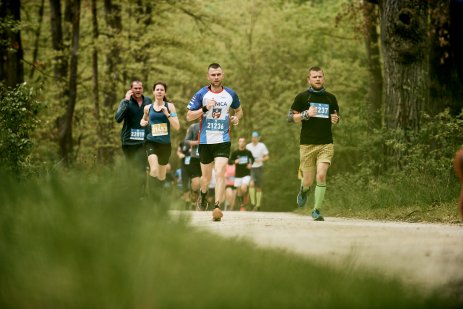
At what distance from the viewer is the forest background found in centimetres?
1380

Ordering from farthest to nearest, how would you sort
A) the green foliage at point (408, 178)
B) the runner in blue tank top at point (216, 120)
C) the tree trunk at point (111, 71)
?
the tree trunk at point (111, 71) → the green foliage at point (408, 178) → the runner in blue tank top at point (216, 120)

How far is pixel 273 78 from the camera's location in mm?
42812

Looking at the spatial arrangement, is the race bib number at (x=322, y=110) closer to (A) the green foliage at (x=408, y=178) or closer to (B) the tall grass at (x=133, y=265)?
(A) the green foliage at (x=408, y=178)

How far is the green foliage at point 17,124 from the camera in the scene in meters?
12.0

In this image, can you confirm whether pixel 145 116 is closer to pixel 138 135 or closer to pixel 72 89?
pixel 138 135

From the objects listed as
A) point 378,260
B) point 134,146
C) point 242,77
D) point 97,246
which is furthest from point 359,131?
point 242,77

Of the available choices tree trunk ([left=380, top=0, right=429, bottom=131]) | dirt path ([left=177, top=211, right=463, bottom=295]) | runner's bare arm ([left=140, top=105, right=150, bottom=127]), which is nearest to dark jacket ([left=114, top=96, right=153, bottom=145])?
runner's bare arm ([left=140, top=105, right=150, bottom=127])

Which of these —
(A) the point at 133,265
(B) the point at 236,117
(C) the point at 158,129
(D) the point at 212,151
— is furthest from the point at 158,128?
(A) the point at 133,265

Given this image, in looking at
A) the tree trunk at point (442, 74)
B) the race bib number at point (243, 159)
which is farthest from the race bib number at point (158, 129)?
the race bib number at point (243, 159)

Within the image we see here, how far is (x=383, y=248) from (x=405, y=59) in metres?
9.95

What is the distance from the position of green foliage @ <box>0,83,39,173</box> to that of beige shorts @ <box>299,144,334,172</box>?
4037mm

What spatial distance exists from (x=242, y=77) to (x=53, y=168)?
37.8 meters

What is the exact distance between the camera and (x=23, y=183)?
21.1 feet

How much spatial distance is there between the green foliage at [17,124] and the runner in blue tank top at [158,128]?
6.27ft
